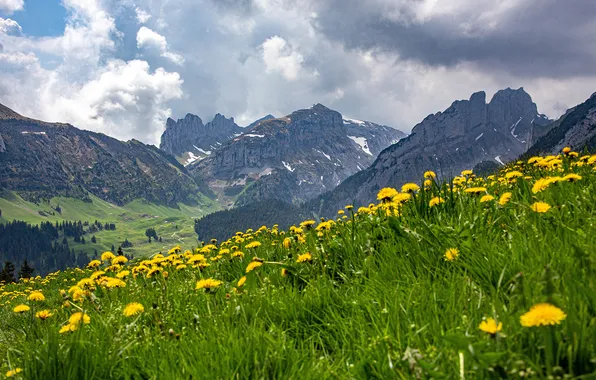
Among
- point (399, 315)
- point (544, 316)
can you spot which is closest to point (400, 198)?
point (399, 315)

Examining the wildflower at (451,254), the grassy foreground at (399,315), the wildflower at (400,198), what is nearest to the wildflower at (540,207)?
the grassy foreground at (399,315)

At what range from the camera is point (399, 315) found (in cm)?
270

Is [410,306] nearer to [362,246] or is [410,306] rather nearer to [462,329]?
[462,329]

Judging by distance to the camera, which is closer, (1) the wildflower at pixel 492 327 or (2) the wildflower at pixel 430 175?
(1) the wildflower at pixel 492 327

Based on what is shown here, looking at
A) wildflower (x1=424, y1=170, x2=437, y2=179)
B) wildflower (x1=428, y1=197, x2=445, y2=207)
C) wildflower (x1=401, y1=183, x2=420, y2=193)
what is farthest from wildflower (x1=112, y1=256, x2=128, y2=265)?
wildflower (x1=424, y1=170, x2=437, y2=179)

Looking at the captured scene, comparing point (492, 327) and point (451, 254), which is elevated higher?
point (451, 254)

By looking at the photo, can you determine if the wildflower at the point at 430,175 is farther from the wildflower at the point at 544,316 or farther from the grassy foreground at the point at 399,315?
the wildflower at the point at 544,316

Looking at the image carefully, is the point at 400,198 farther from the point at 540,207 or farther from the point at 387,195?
the point at 540,207

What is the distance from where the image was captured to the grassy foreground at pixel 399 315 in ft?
5.86

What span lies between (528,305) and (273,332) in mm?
1835

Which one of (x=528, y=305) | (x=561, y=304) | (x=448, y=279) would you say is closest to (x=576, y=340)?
(x=561, y=304)

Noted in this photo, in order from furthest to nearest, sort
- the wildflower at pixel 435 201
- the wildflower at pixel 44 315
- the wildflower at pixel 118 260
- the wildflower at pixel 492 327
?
the wildflower at pixel 118 260 → the wildflower at pixel 435 201 → the wildflower at pixel 44 315 → the wildflower at pixel 492 327

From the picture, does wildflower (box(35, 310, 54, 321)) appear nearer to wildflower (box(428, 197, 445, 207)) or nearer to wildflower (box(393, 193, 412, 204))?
wildflower (box(393, 193, 412, 204))

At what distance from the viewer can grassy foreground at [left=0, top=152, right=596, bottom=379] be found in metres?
1.79
